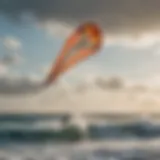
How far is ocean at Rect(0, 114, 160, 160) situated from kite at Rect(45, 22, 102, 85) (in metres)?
0.15

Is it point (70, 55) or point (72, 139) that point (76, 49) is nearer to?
point (70, 55)

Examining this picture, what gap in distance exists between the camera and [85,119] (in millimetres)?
1292

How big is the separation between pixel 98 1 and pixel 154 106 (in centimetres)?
41

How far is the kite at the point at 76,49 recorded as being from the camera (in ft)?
4.27

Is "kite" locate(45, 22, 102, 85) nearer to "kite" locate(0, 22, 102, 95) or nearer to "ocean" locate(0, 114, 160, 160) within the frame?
"kite" locate(0, 22, 102, 95)

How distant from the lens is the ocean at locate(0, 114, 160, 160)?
1.27 meters

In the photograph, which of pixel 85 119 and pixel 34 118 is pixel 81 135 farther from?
pixel 34 118

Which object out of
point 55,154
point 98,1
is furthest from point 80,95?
point 98,1

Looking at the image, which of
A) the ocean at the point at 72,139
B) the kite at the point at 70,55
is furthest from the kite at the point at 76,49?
the ocean at the point at 72,139

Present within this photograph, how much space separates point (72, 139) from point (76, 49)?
30 centimetres

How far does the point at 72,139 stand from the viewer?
4.18 ft

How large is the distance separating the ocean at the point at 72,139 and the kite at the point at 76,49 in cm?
15

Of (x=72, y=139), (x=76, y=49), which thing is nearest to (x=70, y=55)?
(x=76, y=49)

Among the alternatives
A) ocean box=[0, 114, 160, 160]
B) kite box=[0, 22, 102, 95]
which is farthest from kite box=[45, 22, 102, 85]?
ocean box=[0, 114, 160, 160]
